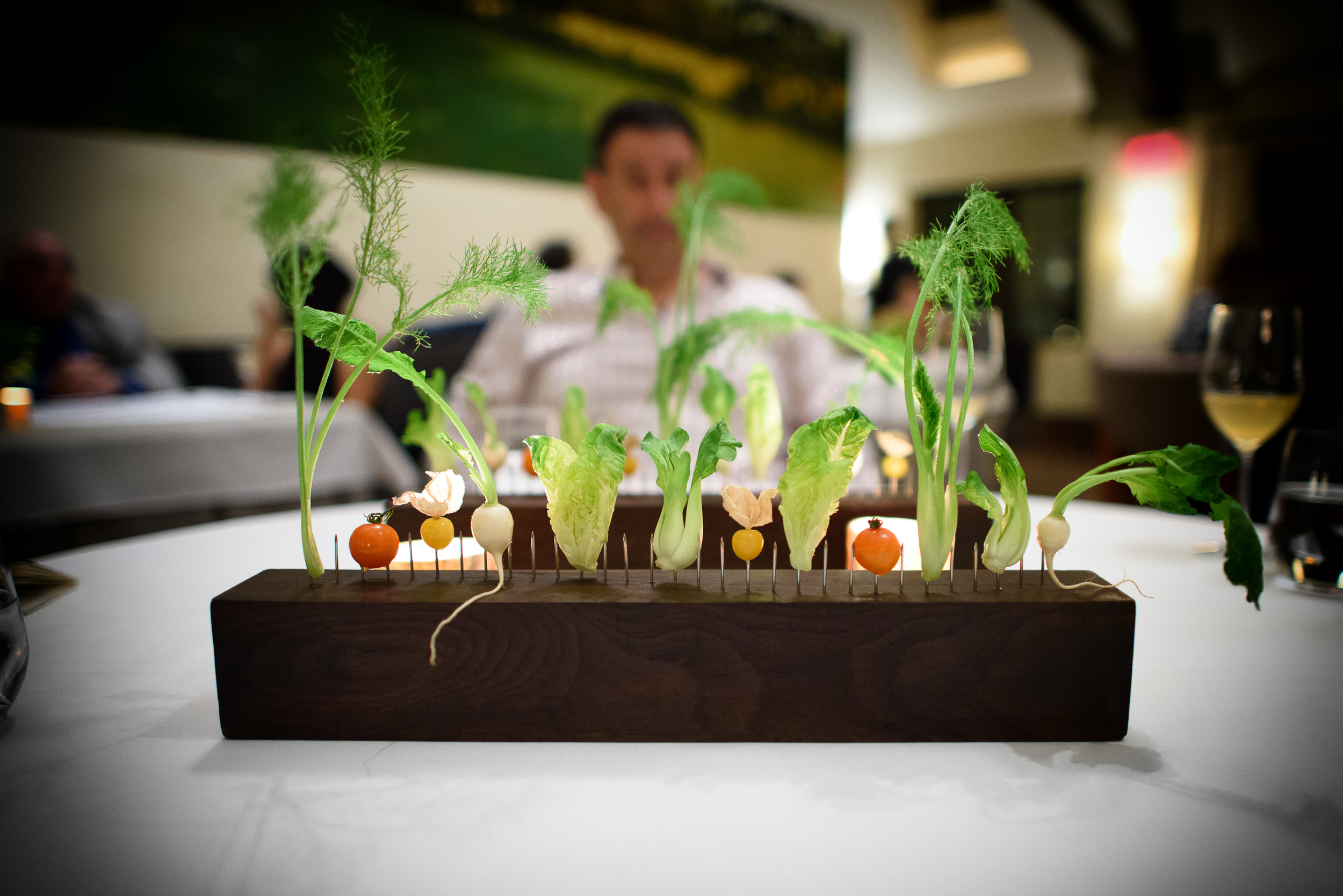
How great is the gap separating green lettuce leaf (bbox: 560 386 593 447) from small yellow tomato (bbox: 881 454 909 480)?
1.25 feet

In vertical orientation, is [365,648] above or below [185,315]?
below

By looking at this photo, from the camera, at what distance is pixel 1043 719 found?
0.54 metres

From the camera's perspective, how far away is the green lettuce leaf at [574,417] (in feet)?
3.47

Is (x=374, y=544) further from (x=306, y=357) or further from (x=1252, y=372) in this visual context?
(x=306, y=357)

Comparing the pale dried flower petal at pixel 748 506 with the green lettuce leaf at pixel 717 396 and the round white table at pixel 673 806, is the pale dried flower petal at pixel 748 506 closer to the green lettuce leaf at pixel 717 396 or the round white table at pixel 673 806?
the round white table at pixel 673 806

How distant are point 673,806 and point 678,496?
0.21 m

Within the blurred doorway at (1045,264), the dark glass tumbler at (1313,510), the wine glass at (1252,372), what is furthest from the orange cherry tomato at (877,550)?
the blurred doorway at (1045,264)

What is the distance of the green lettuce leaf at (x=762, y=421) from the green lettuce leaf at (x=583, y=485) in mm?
480

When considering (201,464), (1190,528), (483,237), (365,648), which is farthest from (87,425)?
(483,237)

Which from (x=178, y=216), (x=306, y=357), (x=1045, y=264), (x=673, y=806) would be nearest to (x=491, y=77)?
(x=178, y=216)

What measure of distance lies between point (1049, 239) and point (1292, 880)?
9.17m

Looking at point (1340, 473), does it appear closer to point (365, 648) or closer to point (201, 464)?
point (365, 648)

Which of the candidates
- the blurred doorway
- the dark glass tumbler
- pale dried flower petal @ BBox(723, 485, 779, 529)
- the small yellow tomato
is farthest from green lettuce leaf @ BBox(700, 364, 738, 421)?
the blurred doorway

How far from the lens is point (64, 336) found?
10.1 feet
